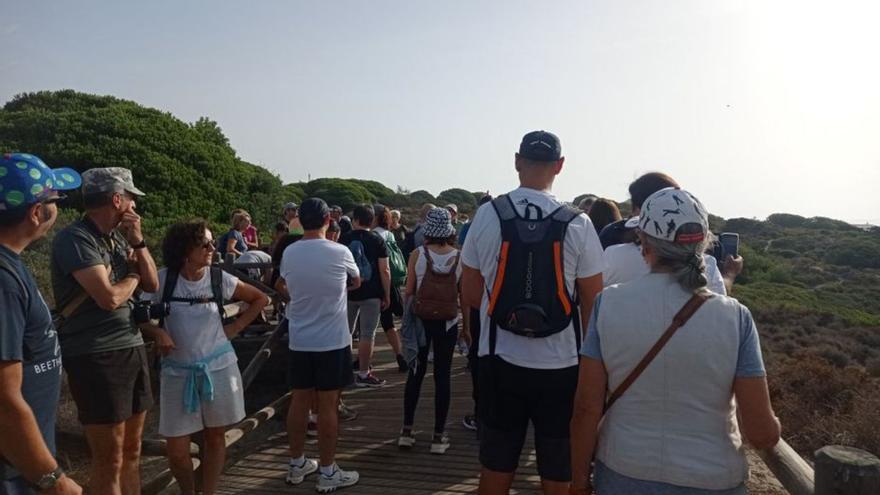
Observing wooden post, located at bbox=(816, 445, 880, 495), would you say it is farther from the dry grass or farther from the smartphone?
the dry grass

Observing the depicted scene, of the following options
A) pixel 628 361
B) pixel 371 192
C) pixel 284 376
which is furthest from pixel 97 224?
pixel 371 192

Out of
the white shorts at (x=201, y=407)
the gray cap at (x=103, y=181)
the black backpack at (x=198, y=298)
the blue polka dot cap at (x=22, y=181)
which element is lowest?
the white shorts at (x=201, y=407)

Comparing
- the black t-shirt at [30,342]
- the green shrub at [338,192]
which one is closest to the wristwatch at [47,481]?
the black t-shirt at [30,342]

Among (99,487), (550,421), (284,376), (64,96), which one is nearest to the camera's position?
(550,421)

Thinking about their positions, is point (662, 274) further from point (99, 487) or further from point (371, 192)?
point (371, 192)

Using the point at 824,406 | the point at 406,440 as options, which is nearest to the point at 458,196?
the point at 824,406

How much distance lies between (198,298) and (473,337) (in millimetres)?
1889

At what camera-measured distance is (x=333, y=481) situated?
14.6ft

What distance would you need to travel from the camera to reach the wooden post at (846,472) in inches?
84.3

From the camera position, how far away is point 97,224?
323 centimetres

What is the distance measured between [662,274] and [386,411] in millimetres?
4857

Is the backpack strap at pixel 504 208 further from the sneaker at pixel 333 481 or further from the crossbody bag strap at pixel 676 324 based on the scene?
the sneaker at pixel 333 481

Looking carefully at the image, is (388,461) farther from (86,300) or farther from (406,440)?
(86,300)

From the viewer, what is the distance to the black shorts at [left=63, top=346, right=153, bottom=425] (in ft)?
10.2
